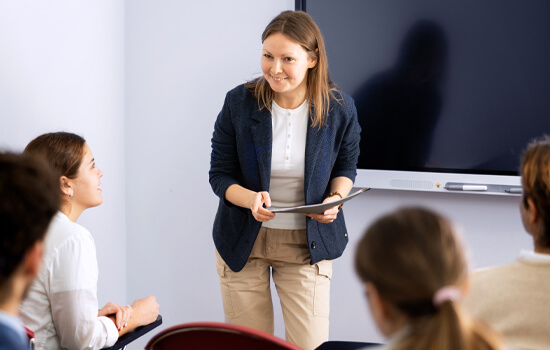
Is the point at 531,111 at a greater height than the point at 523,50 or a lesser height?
lesser

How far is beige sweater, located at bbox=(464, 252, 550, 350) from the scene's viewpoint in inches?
50.4

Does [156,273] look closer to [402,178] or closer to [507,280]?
[402,178]

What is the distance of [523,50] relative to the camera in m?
2.71

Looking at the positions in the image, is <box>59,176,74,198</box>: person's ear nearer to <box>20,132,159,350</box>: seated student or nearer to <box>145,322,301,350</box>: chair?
<box>20,132,159,350</box>: seated student

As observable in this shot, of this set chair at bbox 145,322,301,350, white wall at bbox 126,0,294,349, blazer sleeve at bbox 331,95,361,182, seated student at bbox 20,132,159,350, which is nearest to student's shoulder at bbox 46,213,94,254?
seated student at bbox 20,132,159,350

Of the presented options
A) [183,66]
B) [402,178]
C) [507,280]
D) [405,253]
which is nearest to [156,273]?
[183,66]

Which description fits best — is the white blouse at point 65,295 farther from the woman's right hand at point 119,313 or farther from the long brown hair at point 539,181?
the long brown hair at point 539,181

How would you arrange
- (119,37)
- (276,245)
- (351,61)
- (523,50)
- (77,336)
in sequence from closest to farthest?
(77,336), (276,245), (523,50), (351,61), (119,37)

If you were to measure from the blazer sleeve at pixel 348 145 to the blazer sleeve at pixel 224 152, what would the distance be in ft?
1.40

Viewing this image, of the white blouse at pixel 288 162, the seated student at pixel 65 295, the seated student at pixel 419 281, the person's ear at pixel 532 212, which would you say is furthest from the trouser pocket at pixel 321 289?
the seated student at pixel 419 281

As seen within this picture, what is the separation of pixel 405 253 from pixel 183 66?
250cm

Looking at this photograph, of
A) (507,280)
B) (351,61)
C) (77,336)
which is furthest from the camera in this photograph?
(351,61)

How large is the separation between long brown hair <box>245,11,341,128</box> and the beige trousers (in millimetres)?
504

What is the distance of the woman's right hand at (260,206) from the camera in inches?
86.6
